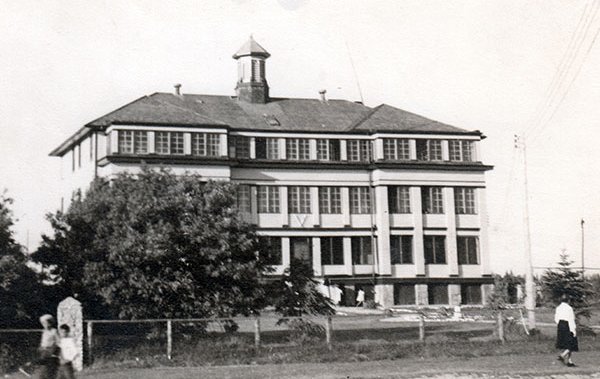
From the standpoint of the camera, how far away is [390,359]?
22.4 metres

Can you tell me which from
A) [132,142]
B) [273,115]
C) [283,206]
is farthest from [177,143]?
[273,115]

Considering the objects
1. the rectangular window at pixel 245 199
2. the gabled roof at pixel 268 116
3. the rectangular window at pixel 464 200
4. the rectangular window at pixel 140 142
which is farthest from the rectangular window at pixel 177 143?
the rectangular window at pixel 464 200

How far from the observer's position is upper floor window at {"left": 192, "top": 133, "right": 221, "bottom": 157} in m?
51.9

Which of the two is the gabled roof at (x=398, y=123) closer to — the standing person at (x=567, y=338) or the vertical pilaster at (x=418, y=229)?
the vertical pilaster at (x=418, y=229)

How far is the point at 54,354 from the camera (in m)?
15.2

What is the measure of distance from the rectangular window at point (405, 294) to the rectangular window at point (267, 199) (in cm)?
966

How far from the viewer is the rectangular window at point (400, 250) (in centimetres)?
5572

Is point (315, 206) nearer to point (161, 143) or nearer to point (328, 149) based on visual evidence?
point (328, 149)

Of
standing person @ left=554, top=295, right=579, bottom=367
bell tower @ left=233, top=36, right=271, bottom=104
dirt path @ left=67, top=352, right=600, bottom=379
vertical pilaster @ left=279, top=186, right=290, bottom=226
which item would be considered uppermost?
bell tower @ left=233, top=36, right=271, bottom=104

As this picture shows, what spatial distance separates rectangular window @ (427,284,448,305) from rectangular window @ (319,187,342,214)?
813cm

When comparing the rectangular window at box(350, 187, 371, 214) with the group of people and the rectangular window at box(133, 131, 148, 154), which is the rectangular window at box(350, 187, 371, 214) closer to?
the rectangular window at box(133, 131, 148, 154)

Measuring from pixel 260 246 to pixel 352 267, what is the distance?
2764 cm

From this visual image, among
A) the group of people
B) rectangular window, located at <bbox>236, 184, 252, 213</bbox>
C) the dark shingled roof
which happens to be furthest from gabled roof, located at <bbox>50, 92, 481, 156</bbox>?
the group of people

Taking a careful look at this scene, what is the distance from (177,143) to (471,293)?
72.8 ft
